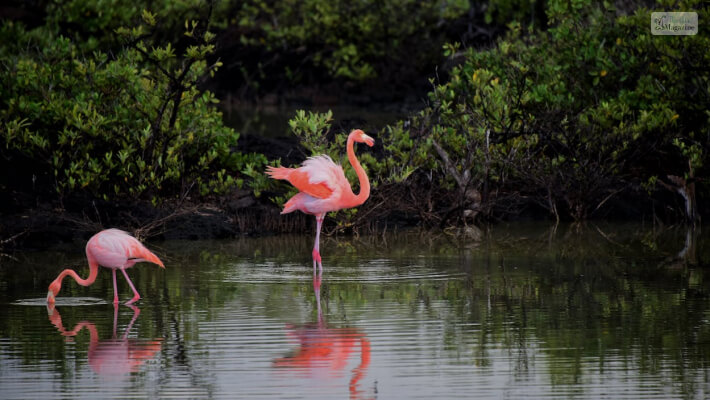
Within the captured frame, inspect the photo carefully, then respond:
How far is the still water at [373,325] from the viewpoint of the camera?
6926mm

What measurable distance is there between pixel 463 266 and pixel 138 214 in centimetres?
444

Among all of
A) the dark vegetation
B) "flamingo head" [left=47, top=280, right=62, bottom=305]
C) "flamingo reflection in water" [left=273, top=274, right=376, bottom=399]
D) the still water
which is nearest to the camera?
the still water

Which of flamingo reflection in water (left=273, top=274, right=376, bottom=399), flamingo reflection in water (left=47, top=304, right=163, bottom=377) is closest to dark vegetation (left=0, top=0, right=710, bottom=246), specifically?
flamingo reflection in water (left=47, top=304, right=163, bottom=377)

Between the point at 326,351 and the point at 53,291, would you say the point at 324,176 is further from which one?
the point at 326,351

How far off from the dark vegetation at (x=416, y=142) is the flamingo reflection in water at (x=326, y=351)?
525cm

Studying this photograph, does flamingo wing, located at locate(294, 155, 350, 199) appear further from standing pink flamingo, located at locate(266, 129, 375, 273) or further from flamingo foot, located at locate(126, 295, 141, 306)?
flamingo foot, located at locate(126, 295, 141, 306)

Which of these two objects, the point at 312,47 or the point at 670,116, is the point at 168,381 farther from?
the point at 312,47

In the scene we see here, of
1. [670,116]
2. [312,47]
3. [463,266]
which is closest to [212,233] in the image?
[463,266]

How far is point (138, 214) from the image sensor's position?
14.2 metres

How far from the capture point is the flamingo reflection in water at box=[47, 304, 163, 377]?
7414 millimetres

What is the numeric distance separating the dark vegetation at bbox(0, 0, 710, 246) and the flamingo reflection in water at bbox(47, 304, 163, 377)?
431 centimetres

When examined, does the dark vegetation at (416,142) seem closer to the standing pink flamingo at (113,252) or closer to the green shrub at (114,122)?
the green shrub at (114,122)

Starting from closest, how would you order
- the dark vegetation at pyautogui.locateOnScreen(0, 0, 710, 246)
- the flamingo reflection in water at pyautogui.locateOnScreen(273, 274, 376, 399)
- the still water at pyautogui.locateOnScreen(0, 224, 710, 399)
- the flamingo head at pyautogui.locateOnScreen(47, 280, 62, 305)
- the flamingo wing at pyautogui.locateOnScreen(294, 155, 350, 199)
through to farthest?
the still water at pyautogui.locateOnScreen(0, 224, 710, 399)
the flamingo reflection in water at pyautogui.locateOnScreen(273, 274, 376, 399)
the flamingo head at pyautogui.locateOnScreen(47, 280, 62, 305)
the flamingo wing at pyautogui.locateOnScreen(294, 155, 350, 199)
the dark vegetation at pyautogui.locateOnScreen(0, 0, 710, 246)

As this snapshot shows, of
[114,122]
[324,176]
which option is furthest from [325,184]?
[114,122]
